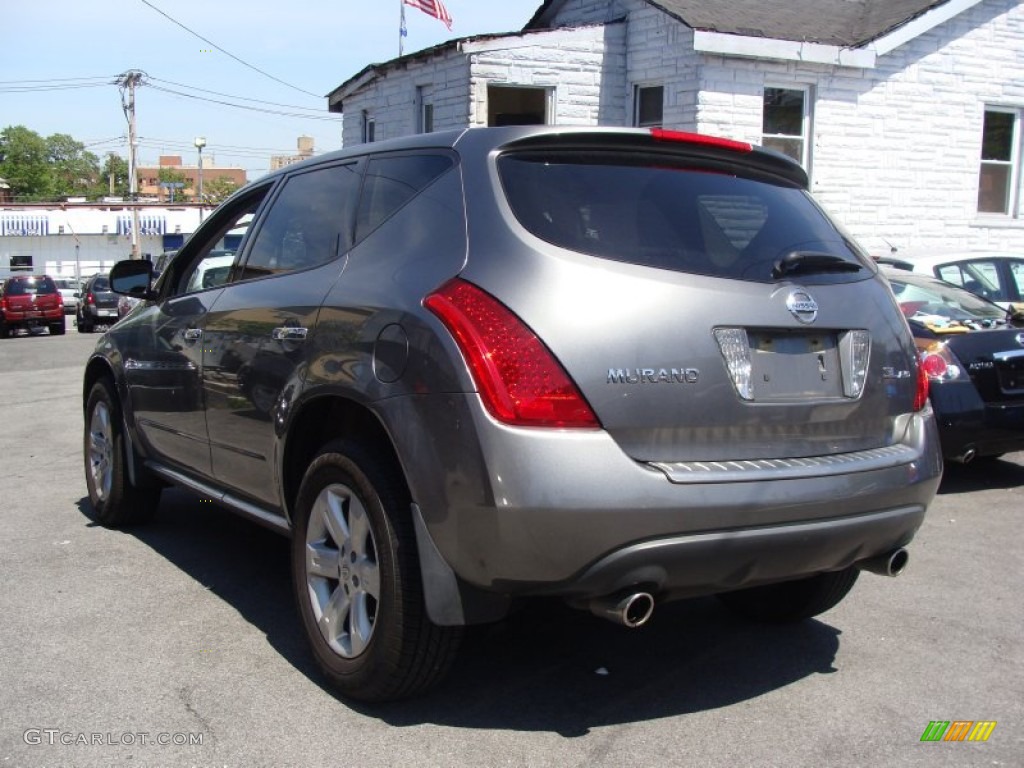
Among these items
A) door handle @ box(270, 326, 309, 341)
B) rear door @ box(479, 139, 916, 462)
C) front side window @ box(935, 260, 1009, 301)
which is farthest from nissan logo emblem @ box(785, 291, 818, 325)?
front side window @ box(935, 260, 1009, 301)

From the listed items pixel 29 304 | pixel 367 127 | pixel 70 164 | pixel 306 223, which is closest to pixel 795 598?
pixel 306 223

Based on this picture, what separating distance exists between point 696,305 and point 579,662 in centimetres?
155

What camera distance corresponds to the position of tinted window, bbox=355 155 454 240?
363cm

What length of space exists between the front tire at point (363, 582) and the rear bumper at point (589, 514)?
175 mm

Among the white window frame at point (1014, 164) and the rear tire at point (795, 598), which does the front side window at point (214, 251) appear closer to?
the rear tire at point (795, 598)

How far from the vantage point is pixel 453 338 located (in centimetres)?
304

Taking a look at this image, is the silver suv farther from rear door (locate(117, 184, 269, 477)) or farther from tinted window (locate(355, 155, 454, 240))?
rear door (locate(117, 184, 269, 477))

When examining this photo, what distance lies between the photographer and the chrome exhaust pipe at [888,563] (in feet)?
11.7

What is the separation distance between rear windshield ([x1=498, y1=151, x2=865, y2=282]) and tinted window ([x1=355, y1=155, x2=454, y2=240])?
352 millimetres

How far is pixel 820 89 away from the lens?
12914 millimetres

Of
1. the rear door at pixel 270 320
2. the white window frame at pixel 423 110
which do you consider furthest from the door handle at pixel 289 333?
the white window frame at pixel 423 110

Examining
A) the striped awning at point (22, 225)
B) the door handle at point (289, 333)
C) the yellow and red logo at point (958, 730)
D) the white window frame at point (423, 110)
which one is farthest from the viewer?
the striped awning at point (22, 225)

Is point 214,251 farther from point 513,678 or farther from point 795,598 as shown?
point 795,598

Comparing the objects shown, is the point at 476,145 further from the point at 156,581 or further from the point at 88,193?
the point at 88,193
